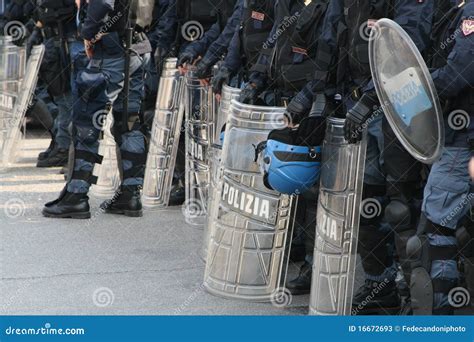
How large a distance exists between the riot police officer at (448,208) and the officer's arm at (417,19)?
0.71ft

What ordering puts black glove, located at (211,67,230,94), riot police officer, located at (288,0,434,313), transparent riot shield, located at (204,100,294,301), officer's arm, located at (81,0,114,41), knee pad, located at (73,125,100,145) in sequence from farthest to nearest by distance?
1. knee pad, located at (73,125,100,145)
2. officer's arm, located at (81,0,114,41)
3. black glove, located at (211,67,230,94)
4. transparent riot shield, located at (204,100,294,301)
5. riot police officer, located at (288,0,434,313)

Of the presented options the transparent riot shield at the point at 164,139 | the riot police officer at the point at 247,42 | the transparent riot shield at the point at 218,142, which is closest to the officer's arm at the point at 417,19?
the transparent riot shield at the point at 218,142

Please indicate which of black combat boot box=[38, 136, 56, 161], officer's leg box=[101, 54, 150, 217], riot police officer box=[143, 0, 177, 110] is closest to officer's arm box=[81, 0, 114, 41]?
officer's leg box=[101, 54, 150, 217]

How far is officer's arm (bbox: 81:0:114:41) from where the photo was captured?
7809 millimetres

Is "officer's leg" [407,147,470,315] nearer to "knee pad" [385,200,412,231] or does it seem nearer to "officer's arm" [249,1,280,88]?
"knee pad" [385,200,412,231]

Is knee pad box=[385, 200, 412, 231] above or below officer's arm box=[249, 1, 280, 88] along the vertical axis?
below

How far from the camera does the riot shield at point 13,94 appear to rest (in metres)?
10.0

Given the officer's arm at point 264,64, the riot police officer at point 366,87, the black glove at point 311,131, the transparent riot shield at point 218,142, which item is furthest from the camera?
the transparent riot shield at point 218,142

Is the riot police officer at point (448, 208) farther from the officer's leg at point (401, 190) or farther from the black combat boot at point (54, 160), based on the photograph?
the black combat boot at point (54, 160)

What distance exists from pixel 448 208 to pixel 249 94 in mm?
1793

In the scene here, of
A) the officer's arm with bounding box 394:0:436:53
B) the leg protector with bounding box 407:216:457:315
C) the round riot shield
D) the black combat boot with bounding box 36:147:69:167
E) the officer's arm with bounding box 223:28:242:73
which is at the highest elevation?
the officer's arm with bounding box 394:0:436:53

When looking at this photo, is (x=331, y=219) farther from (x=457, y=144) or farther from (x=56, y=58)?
(x=56, y=58)

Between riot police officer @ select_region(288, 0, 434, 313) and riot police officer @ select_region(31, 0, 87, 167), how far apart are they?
117 inches
